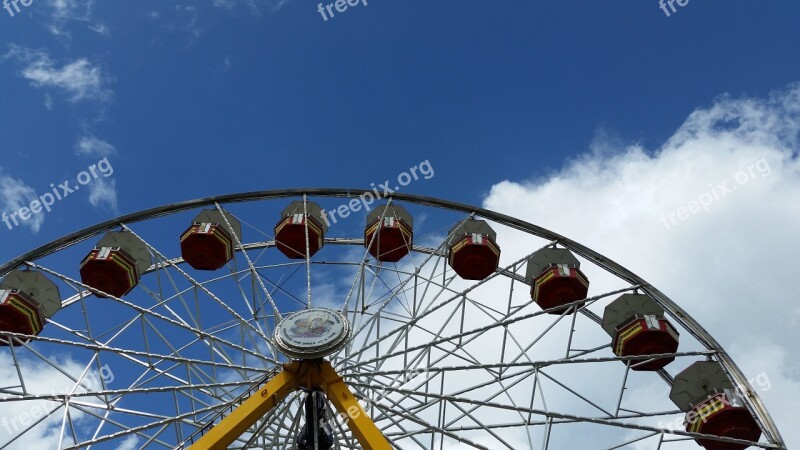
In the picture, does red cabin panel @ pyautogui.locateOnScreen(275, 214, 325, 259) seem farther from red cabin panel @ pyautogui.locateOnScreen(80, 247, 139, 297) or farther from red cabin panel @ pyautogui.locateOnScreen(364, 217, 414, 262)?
red cabin panel @ pyautogui.locateOnScreen(80, 247, 139, 297)

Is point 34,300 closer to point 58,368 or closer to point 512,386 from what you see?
point 58,368

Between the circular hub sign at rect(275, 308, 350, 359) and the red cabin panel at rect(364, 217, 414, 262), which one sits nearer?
the circular hub sign at rect(275, 308, 350, 359)

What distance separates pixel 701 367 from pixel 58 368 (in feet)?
44.4

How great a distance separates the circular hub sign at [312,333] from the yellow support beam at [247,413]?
1.65ft

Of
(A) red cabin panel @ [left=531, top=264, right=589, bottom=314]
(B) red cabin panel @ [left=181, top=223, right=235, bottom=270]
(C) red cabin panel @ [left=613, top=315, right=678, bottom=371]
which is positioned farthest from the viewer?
(B) red cabin panel @ [left=181, top=223, right=235, bottom=270]

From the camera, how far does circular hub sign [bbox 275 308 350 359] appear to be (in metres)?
14.2

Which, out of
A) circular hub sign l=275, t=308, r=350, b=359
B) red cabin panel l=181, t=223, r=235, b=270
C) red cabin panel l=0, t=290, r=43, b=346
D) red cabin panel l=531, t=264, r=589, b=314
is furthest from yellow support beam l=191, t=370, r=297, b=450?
red cabin panel l=531, t=264, r=589, b=314

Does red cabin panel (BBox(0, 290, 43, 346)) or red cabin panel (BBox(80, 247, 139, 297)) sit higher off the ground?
red cabin panel (BBox(80, 247, 139, 297))

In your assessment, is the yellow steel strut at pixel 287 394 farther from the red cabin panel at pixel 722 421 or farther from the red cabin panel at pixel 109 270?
the red cabin panel at pixel 722 421

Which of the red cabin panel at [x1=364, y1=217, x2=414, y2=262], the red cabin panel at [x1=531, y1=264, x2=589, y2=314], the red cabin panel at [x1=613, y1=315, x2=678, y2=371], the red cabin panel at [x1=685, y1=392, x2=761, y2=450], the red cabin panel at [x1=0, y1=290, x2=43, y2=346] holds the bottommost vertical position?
the red cabin panel at [x1=685, y1=392, x2=761, y2=450]

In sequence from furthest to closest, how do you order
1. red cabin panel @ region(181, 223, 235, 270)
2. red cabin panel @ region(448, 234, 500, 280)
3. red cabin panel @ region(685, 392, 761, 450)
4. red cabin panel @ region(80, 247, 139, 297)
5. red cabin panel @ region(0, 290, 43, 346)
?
red cabin panel @ region(448, 234, 500, 280) < red cabin panel @ region(181, 223, 235, 270) < red cabin panel @ region(80, 247, 139, 297) < red cabin panel @ region(0, 290, 43, 346) < red cabin panel @ region(685, 392, 761, 450)

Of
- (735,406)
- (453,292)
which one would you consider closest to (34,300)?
(453,292)

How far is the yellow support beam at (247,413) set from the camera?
489 inches

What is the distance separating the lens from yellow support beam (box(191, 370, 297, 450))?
12.4 m
